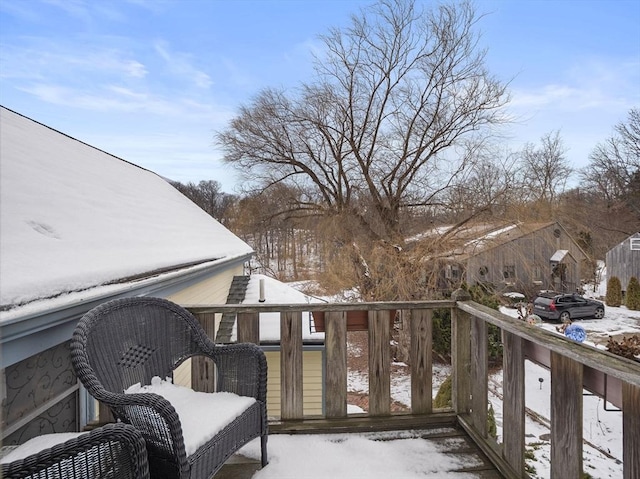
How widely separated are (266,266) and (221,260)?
8217mm

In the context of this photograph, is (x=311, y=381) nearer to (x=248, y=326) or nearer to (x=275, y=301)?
(x=275, y=301)

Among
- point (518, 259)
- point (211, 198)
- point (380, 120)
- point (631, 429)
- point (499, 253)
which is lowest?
point (631, 429)

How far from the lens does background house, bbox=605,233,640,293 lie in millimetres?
17156

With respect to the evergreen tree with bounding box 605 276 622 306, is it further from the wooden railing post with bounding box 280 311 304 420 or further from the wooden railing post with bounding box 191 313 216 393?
the wooden railing post with bounding box 191 313 216 393

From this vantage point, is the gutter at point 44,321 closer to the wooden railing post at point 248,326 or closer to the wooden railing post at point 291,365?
the wooden railing post at point 248,326

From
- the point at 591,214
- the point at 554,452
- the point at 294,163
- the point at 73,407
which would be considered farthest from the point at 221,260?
the point at 591,214

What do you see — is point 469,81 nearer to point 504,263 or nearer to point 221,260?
point 504,263

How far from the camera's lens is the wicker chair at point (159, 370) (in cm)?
133

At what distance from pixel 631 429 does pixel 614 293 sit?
1991 cm

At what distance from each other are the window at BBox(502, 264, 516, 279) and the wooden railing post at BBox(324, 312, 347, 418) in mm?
9122

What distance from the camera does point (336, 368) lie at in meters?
2.23

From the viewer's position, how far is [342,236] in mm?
10883

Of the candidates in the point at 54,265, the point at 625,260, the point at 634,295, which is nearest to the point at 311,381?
the point at 54,265

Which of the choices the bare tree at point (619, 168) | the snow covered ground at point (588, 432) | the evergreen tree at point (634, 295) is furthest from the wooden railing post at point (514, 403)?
the bare tree at point (619, 168)
